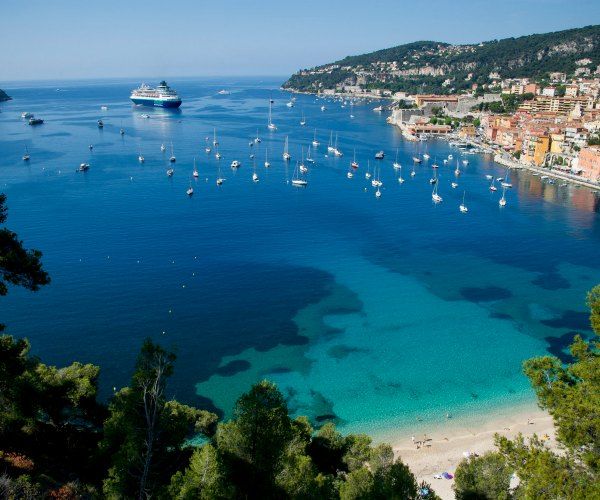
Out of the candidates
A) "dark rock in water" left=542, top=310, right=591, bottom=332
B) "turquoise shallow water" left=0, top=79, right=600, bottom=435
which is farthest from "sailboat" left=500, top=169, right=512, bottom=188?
"dark rock in water" left=542, top=310, right=591, bottom=332

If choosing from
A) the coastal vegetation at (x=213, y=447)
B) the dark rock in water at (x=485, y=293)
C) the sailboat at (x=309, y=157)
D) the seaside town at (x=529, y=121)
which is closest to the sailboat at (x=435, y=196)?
the seaside town at (x=529, y=121)

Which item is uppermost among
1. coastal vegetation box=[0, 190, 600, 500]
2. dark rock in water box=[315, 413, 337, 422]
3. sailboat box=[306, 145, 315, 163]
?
sailboat box=[306, 145, 315, 163]

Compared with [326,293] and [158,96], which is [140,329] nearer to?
[326,293]

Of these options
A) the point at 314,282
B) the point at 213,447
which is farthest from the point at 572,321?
the point at 213,447

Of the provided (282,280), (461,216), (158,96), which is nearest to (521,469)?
(282,280)

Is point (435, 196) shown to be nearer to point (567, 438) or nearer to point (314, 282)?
point (314, 282)

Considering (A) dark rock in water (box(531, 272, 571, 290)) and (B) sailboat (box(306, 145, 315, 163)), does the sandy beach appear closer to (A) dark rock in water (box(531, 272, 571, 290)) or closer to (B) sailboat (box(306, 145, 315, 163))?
(A) dark rock in water (box(531, 272, 571, 290))

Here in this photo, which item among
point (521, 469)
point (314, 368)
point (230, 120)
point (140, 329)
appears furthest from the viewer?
point (230, 120)
